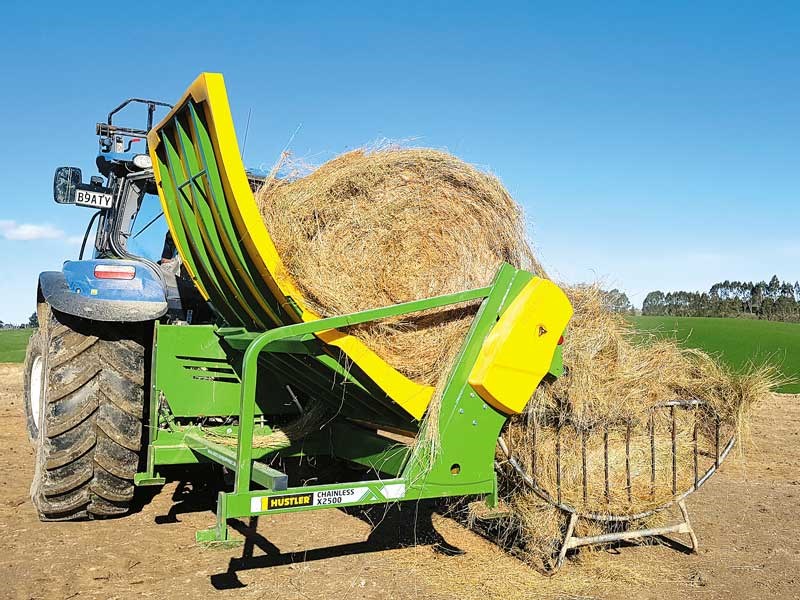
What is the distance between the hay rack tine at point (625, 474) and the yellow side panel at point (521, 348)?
381 mm

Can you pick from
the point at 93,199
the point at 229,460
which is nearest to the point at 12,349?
the point at 93,199

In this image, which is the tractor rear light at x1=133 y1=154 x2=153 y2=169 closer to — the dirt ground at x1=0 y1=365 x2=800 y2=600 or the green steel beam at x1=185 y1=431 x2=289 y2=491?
the green steel beam at x1=185 y1=431 x2=289 y2=491

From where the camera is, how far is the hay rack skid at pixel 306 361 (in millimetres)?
3346

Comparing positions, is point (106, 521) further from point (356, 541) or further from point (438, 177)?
point (438, 177)

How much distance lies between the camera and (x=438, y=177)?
4.05 metres

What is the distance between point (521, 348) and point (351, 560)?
1666 millimetres

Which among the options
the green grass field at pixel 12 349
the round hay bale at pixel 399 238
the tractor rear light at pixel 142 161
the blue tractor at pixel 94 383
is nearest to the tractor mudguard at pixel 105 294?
the blue tractor at pixel 94 383

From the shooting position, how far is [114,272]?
15.5 feet

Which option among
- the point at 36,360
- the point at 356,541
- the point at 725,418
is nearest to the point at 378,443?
the point at 356,541

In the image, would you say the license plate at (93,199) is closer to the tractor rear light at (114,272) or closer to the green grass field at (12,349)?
the tractor rear light at (114,272)

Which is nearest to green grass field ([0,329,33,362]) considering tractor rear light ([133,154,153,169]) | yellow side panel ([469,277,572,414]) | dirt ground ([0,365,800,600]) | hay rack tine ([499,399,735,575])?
dirt ground ([0,365,800,600])

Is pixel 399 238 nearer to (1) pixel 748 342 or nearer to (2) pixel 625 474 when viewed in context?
(2) pixel 625 474

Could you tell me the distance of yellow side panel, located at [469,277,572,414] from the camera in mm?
3670

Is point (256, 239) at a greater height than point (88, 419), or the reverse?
point (256, 239)
